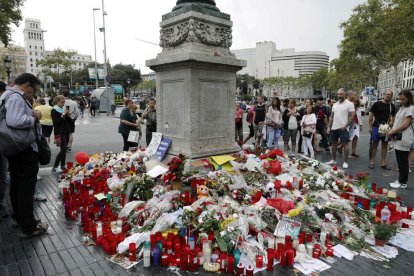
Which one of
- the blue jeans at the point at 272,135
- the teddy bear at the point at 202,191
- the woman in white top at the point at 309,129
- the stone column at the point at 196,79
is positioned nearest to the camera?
the teddy bear at the point at 202,191

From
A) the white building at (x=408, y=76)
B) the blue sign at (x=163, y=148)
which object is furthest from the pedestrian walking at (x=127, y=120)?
the white building at (x=408, y=76)

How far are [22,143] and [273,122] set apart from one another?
715 centimetres

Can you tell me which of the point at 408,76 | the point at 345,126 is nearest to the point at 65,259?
the point at 345,126

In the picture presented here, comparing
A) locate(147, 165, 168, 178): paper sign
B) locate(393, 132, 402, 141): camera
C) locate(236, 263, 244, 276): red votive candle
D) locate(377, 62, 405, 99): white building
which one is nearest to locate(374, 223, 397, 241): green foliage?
locate(236, 263, 244, 276): red votive candle

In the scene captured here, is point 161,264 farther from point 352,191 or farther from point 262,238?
point 352,191

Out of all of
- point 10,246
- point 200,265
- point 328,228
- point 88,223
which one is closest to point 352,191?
point 328,228

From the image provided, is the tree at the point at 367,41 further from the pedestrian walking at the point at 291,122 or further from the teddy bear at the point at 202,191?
the teddy bear at the point at 202,191

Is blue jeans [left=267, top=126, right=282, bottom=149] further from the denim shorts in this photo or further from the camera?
the camera

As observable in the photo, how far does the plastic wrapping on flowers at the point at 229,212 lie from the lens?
3.36m

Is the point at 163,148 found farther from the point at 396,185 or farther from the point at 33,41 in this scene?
the point at 33,41

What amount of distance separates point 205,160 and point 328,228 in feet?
7.89

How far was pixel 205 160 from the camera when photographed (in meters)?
5.49

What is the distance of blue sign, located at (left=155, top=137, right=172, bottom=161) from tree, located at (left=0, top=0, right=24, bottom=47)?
19.9 m

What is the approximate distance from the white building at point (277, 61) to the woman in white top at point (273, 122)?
127 m
